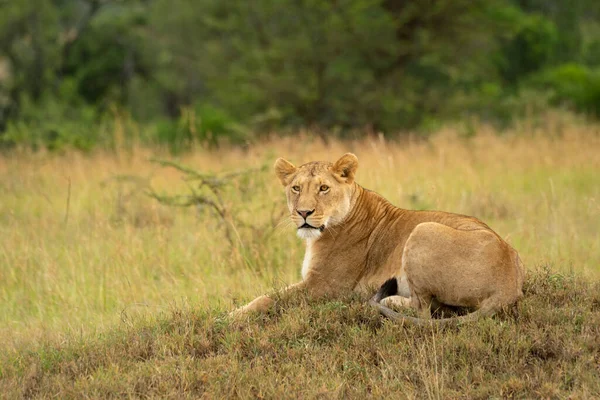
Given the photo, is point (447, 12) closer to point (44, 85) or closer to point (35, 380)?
point (44, 85)

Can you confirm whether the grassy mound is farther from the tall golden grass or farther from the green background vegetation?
the tall golden grass

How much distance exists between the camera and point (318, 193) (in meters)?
5.94

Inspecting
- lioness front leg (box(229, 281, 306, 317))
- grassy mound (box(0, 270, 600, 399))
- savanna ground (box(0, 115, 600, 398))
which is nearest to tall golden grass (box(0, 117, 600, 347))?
savanna ground (box(0, 115, 600, 398))

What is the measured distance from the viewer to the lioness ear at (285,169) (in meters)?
6.25

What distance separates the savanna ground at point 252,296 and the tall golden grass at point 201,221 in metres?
0.03

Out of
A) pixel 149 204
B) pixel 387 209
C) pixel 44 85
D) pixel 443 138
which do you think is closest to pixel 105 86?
pixel 44 85

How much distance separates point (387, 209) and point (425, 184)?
391 cm

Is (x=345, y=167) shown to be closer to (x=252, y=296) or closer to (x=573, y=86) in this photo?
(x=252, y=296)

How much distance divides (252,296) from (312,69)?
14441 mm

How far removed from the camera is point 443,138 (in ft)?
46.6

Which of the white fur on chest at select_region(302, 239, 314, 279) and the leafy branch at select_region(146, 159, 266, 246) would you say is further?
the leafy branch at select_region(146, 159, 266, 246)

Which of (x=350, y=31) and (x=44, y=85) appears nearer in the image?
(x=350, y=31)

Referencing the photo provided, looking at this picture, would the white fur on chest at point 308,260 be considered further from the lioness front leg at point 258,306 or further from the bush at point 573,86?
the bush at point 573,86

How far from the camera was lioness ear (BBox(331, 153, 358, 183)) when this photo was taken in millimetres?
6068
